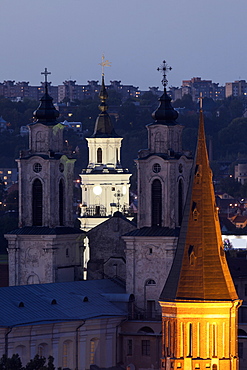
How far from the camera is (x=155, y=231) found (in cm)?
13200

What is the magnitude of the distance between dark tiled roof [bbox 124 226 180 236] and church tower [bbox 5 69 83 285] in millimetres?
4617

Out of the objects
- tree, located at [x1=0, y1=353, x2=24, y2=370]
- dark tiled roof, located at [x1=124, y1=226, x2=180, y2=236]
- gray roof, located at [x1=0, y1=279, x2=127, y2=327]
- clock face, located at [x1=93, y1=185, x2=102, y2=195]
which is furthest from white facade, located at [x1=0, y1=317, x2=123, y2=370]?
clock face, located at [x1=93, y1=185, x2=102, y2=195]

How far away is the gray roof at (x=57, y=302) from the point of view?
405 ft

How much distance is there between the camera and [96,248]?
140625mm

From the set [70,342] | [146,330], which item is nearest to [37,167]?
[146,330]

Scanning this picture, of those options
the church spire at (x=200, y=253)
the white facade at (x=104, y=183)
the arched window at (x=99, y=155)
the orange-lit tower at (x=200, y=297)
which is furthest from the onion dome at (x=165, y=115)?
the orange-lit tower at (x=200, y=297)

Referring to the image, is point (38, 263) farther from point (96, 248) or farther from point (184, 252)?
point (184, 252)

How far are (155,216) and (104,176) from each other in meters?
22.2

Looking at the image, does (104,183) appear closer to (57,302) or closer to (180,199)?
(180,199)

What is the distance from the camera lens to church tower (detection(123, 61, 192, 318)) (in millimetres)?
131625

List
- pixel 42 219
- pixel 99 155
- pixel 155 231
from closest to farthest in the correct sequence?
pixel 155 231, pixel 42 219, pixel 99 155

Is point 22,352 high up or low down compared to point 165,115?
down

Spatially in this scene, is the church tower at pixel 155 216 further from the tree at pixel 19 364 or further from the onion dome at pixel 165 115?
the tree at pixel 19 364

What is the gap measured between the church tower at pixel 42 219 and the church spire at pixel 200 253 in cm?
3182
